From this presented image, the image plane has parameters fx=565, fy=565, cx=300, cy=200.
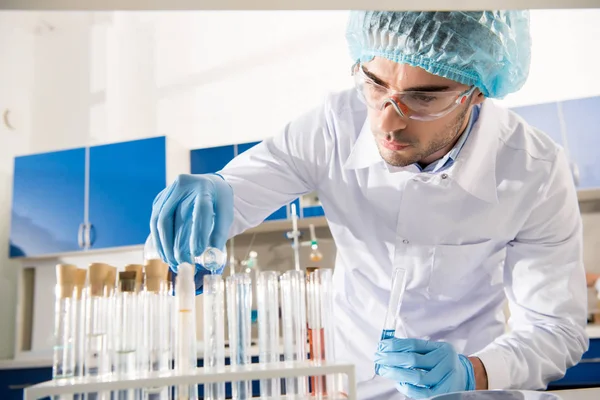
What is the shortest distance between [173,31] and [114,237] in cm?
177

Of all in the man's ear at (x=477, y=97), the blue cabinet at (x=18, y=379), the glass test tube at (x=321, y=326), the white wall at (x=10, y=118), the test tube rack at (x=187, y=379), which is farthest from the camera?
the white wall at (x=10, y=118)

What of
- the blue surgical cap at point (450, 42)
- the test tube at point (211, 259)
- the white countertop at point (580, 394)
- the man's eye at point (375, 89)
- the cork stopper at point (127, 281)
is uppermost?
the blue surgical cap at point (450, 42)

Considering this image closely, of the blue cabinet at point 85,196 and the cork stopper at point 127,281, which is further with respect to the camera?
the blue cabinet at point 85,196

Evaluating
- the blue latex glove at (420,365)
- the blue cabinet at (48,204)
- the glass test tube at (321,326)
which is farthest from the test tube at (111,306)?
the blue cabinet at (48,204)

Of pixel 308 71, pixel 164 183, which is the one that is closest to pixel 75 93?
pixel 164 183

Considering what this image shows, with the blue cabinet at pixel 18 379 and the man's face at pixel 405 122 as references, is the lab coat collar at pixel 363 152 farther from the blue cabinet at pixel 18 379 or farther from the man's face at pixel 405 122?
the blue cabinet at pixel 18 379

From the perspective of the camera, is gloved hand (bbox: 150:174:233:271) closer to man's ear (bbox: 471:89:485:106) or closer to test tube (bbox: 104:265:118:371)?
test tube (bbox: 104:265:118:371)

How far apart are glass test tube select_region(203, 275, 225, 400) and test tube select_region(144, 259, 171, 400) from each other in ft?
0.24

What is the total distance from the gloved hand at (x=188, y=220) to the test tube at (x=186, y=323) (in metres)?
0.27

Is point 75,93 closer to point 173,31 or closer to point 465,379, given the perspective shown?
point 173,31

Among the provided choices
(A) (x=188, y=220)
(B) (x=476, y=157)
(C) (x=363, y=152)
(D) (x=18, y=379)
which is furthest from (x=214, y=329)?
(D) (x=18, y=379)

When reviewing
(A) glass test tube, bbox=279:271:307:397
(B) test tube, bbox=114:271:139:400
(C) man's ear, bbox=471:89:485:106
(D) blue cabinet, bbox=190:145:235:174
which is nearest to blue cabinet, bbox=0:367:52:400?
(D) blue cabinet, bbox=190:145:235:174

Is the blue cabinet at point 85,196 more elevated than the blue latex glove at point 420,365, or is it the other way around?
the blue cabinet at point 85,196

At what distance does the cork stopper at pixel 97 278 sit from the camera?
105 centimetres
